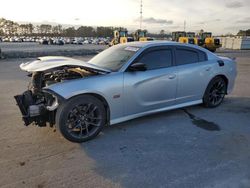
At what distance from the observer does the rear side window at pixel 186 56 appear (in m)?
5.13

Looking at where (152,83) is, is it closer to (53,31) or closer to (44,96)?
(44,96)

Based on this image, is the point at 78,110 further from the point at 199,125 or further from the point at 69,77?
the point at 199,125

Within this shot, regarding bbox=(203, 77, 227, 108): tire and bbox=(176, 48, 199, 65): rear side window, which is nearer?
bbox=(176, 48, 199, 65): rear side window

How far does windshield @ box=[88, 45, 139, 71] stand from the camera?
4559mm

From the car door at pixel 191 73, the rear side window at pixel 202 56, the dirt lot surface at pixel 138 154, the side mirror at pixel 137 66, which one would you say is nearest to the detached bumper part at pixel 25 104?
the dirt lot surface at pixel 138 154

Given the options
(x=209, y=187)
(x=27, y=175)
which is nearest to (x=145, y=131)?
(x=209, y=187)

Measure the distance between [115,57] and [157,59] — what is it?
804 millimetres

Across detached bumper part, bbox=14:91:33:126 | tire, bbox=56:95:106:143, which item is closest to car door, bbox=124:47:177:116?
tire, bbox=56:95:106:143

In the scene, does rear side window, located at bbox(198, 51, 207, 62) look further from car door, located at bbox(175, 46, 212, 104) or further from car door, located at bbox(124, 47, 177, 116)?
car door, located at bbox(124, 47, 177, 116)

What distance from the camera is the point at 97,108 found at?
4086 millimetres

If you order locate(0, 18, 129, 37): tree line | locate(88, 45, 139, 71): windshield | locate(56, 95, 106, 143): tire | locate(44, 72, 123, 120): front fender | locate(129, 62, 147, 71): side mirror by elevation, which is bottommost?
locate(56, 95, 106, 143): tire

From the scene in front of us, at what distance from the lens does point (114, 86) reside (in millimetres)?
4172

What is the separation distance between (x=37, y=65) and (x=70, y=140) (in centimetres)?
139

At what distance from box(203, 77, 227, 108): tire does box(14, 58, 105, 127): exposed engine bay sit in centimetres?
280
